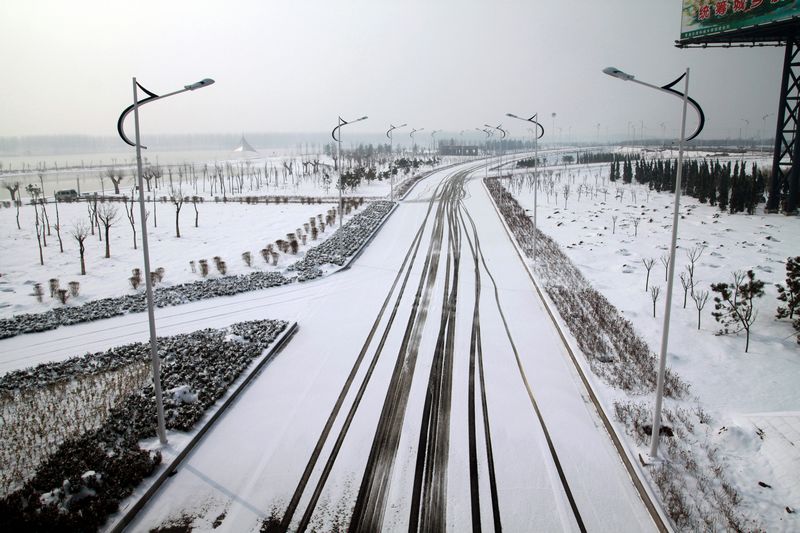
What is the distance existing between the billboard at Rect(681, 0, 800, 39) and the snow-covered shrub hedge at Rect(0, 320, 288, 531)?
28.5 m

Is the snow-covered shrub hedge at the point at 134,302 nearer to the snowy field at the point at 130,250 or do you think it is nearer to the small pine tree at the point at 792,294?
the snowy field at the point at 130,250

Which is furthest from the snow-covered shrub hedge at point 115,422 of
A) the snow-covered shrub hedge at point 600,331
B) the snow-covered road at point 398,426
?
the snow-covered shrub hedge at point 600,331

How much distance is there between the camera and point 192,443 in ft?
29.4

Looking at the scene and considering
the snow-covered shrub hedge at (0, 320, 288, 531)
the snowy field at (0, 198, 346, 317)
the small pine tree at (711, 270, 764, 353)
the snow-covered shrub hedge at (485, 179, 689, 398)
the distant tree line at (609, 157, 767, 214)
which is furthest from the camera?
the distant tree line at (609, 157, 767, 214)

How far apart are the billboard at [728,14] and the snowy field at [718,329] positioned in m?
11.0

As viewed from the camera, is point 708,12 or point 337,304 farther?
point 708,12

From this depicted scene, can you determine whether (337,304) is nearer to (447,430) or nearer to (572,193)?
(447,430)

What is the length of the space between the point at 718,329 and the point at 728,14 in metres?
Answer: 21.0

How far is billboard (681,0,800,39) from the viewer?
24125 mm

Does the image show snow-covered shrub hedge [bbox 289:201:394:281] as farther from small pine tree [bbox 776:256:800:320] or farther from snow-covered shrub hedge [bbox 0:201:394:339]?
small pine tree [bbox 776:256:800:320]

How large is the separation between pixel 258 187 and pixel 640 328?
199 ft

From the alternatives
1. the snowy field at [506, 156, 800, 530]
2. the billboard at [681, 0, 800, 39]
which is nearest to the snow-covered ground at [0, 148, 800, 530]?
the snowy field at [506, 156, 800, 530]

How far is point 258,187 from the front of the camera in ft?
221

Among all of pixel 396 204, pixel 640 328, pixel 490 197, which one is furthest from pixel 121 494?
pixel 490 197
